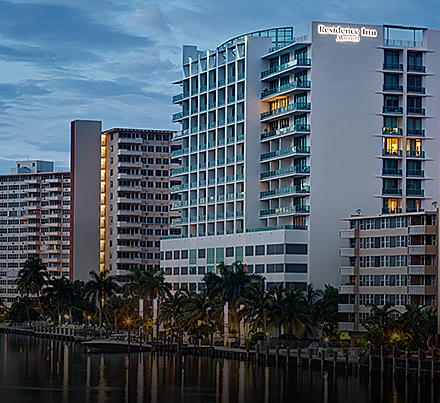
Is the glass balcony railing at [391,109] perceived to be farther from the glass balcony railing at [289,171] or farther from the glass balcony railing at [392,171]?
the glass balcony railing at [289,171]

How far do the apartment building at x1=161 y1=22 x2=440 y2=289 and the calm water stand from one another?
105 ft

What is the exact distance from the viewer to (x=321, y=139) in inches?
6147

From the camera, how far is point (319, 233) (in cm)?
15362

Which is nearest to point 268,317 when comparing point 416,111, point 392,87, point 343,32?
point 416,111

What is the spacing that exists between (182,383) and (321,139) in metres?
62.1

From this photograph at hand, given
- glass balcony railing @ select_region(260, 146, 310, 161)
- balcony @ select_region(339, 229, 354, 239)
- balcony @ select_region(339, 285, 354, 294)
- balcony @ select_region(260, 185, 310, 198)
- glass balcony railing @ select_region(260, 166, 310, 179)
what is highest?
glass balcony railing @ select_region(260, 146, 310, 161)

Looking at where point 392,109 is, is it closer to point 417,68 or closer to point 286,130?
point 417,68

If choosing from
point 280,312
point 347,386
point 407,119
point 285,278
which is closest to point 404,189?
point 407,119

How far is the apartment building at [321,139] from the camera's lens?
155 metres

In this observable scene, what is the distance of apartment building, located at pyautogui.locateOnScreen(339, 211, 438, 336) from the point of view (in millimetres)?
128625

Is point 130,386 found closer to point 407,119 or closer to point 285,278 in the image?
point 285,278

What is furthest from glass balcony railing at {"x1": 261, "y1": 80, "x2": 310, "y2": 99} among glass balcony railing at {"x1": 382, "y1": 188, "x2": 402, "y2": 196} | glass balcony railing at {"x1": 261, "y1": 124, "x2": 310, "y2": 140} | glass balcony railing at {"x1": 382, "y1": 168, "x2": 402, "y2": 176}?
glass balcony railing at {"x1": 382, "y1": 188, "x2": 402, "y2": 196}

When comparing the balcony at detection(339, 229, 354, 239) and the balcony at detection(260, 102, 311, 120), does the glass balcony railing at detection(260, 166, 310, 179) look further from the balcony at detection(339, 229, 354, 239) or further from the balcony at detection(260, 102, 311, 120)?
the balcony at detection(339, 229, 354, 239)

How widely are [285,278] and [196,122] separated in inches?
2009
